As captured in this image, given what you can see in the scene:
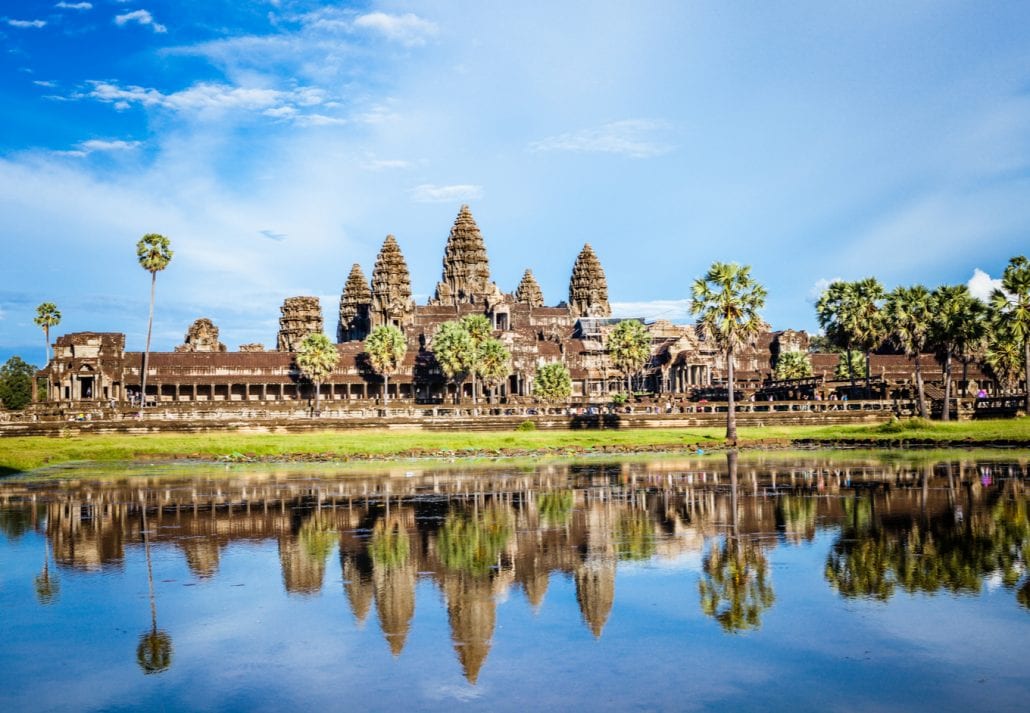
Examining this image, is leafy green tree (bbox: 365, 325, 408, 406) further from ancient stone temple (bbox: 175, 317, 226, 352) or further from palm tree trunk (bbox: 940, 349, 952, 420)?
palm tree trunk (bbox: 940, 349, 952, 420)

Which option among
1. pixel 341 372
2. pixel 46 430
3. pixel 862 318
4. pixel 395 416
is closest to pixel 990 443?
pixel 862 318

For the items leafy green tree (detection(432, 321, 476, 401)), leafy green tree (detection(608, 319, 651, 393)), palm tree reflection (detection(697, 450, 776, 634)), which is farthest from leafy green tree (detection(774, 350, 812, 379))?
palm tree reflection (detection(697, 450, 776, 634))

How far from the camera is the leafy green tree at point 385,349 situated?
106 m

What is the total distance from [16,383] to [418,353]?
6310cm

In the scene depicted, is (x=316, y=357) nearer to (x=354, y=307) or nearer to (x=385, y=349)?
(x=385, y=349)

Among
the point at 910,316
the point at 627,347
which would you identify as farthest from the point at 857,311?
the point at 627,347

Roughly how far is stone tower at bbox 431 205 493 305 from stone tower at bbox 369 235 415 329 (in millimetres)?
9637

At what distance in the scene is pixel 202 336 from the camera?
13575 centimetres

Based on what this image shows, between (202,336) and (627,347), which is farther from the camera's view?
(202,336)

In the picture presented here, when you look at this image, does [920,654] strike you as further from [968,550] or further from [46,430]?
[46,430]

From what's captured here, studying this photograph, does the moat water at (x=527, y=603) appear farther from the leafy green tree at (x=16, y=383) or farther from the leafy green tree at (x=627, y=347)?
the leafy green tree at (x=16, y=383)

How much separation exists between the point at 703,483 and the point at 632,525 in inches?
389

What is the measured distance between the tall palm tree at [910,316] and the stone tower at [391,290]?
251ft

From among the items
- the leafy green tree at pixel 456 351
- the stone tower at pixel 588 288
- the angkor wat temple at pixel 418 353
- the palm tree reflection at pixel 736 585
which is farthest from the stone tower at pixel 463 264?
the palm tree reflection at pixel 736 585
